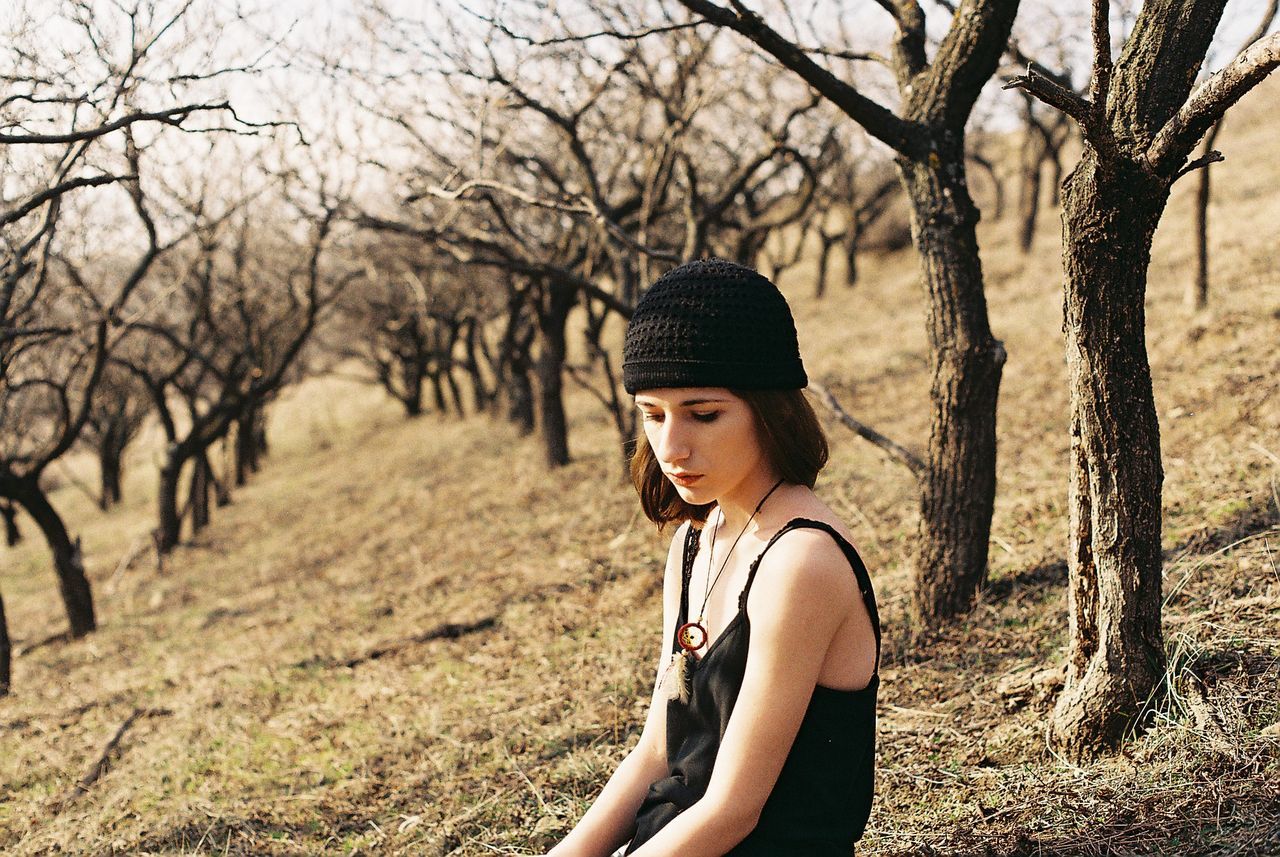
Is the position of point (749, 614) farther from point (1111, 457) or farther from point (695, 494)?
point (1111, 457)

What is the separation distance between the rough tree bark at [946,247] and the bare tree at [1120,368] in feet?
3.73

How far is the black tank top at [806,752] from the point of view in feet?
6.10

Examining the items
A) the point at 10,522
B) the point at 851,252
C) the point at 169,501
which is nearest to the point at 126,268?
the point at 169,501

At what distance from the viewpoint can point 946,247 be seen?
406cm

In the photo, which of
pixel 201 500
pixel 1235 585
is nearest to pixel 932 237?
pixel 1235 585

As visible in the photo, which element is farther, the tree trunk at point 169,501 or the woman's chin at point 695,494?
the tree trunk at point 169,501

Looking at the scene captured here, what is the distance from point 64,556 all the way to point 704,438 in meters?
9.72

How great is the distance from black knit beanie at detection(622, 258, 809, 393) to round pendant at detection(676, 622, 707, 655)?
0.48 meters

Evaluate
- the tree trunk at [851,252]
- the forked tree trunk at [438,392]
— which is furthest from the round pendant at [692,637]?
the tree trunk at [851,252]

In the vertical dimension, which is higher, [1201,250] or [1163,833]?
[1201,250]

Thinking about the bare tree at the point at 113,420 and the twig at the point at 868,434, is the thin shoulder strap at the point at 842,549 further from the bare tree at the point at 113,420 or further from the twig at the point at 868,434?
the bare tree at the point at 113,420

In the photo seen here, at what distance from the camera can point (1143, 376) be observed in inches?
110

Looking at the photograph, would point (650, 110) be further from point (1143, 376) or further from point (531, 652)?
point (1143, 376)

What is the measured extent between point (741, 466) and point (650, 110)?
9993mm
